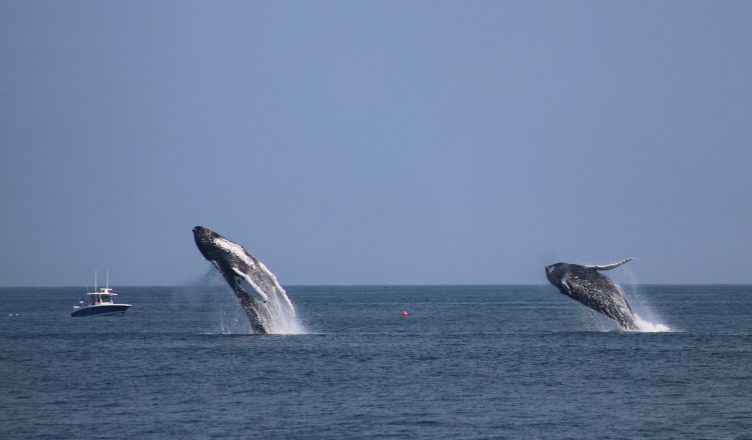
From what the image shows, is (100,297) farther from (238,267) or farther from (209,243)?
(238,267)

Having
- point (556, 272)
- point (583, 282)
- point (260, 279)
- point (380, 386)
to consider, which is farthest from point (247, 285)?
point (583, 282)

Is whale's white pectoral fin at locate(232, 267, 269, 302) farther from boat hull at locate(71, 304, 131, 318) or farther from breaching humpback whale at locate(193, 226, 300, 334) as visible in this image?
boat hull at locate(71, 304, 131, 318)

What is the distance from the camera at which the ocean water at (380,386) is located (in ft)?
120

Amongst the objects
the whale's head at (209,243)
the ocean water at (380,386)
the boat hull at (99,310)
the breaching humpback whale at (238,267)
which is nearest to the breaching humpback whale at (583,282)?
the ocean water at (380,386)

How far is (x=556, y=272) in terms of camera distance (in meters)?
61.0

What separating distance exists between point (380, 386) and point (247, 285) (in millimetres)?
10322

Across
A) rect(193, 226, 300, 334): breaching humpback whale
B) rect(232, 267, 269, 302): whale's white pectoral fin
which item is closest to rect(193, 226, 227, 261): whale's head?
rect(193, 226, 300, 334): breaching humpback whale

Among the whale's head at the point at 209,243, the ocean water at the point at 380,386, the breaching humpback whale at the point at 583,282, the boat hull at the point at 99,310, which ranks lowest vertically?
the ocean water at the point at 380,386

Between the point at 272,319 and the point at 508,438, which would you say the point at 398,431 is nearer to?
the point at 508,438

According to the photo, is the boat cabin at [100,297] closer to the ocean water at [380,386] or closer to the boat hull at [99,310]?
the boat hull at [99,310]

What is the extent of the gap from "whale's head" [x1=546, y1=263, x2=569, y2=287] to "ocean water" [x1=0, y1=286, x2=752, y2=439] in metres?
4.40

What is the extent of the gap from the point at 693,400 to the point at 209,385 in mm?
21331

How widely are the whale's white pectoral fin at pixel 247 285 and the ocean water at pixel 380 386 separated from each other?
12.2ft

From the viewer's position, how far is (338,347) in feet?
214
